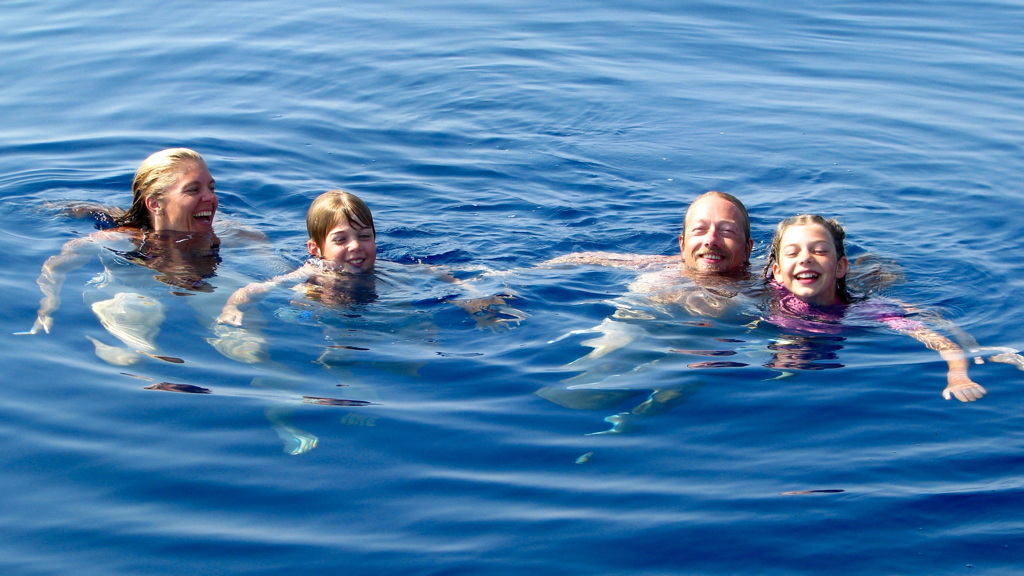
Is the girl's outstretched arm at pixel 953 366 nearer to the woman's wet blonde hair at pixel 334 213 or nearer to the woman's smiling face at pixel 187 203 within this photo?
the woman's wet blonde hair at pixel 334 213

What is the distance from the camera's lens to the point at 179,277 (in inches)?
314

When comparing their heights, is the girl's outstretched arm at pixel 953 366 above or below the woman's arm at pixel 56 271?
below

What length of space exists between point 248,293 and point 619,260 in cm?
297

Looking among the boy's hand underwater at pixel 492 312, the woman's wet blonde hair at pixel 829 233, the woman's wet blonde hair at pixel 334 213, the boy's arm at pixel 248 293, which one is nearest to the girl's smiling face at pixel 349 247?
Answer: the woman's wet blonde hair at pixel 334 213

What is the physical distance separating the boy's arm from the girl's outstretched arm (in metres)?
4.30

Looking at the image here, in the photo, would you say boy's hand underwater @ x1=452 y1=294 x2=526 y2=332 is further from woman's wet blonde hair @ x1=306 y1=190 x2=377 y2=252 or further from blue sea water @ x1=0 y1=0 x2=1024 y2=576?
woman's wet blonde hair @ x1=306 y1=190 x2=377 y2=252

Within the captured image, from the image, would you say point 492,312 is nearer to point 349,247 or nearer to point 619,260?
point 349,247

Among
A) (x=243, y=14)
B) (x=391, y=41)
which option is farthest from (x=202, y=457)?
(x=243, y=14)

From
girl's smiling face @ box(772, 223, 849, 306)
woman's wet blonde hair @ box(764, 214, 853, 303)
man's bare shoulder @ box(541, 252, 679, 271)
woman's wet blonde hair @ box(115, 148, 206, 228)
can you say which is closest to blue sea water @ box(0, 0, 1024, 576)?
man's bare shoulder @ box(541, 252, 679, 271)

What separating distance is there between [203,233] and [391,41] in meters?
8.08

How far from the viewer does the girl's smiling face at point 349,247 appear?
7.67m

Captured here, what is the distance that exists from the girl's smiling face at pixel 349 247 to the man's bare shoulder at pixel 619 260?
1.58 m

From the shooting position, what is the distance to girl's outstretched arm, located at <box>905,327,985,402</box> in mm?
6281

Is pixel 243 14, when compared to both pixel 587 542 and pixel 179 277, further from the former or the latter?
pixel 587 542
